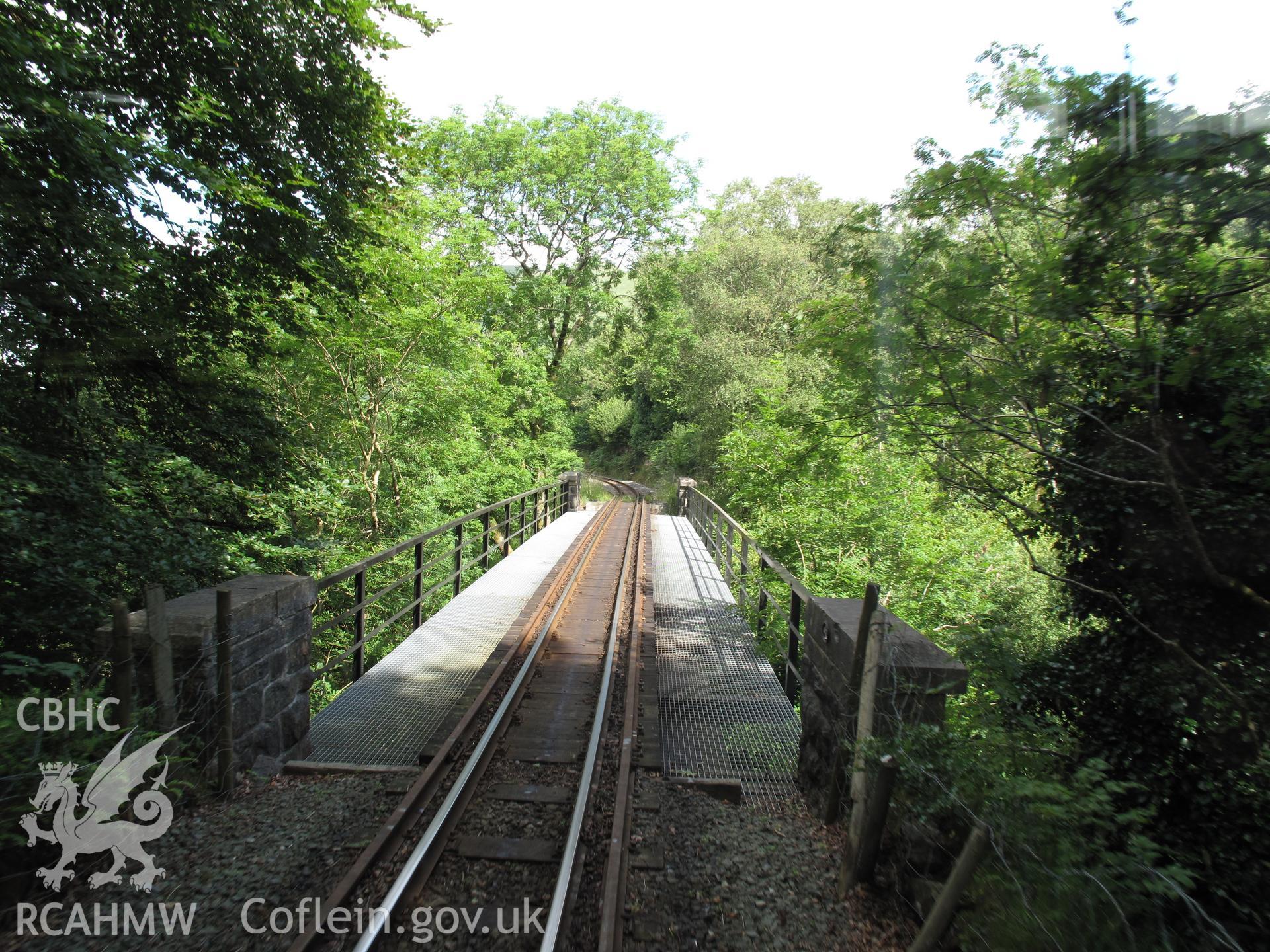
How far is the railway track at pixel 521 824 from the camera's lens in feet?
8.20

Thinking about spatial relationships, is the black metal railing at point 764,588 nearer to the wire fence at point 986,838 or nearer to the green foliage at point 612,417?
the wire fence at point 986,838

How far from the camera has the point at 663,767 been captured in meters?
3.91

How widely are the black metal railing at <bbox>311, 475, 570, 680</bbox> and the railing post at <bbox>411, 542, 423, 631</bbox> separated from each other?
0.03ft

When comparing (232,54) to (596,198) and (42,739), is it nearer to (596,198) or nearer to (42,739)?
(42,739)

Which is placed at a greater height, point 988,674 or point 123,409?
point 123,409

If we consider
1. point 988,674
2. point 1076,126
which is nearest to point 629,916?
point 988,674

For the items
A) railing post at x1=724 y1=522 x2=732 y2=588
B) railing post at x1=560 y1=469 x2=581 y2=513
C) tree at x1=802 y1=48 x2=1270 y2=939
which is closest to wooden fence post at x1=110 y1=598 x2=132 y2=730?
tree at x1=802 y1=48 x2=1270 y2=939

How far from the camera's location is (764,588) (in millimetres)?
6582

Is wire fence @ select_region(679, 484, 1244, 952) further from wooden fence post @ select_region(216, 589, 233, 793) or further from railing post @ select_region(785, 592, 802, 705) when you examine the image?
wooden fence post @ select_region(216, 589, 233, 793)

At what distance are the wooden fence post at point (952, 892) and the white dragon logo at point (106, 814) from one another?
2.75 metres

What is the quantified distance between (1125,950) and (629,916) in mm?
1644

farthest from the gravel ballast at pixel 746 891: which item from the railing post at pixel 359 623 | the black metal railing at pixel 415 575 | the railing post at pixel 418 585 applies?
the railing post at pixel 418 585

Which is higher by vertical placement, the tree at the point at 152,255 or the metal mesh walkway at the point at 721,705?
the tree at the point at 152,255

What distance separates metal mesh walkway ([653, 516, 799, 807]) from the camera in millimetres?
4004
